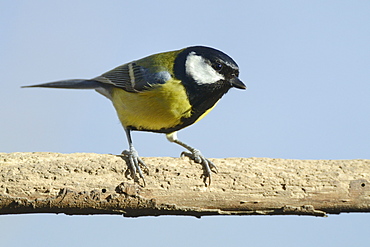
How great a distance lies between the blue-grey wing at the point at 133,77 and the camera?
306 centimetres

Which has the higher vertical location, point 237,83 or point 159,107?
point 237,83

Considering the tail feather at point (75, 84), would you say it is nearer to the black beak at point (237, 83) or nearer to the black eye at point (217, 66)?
the black eye at point (217, 66)

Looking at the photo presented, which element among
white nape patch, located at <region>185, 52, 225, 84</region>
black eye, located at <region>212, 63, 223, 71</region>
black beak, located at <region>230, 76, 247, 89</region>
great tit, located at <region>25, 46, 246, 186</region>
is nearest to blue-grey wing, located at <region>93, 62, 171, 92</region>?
great tit, located at <region>25, 46, 246, 186</region>

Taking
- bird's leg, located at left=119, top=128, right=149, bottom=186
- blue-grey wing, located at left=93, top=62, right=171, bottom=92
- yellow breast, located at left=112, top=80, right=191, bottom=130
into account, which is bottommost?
bird's leg, located at left=119, top=128, right=149, bottom=186

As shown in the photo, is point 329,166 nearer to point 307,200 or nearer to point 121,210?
point 307,200

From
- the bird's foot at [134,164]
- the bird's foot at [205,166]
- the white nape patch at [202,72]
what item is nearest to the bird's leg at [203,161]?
the bird's foot at [205,166]

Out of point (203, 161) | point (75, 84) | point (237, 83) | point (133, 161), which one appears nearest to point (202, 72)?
point (237, 83)

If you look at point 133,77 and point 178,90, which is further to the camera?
point 133,77

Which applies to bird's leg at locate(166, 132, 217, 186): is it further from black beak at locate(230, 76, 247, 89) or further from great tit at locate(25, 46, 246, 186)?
black beak at locate(230, 76, 247, 89)

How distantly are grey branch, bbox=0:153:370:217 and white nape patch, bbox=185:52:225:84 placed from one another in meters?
0.57

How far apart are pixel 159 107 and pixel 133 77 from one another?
411mm

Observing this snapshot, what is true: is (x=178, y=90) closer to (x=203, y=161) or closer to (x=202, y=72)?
(x=202, y=72)

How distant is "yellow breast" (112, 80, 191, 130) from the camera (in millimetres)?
2957

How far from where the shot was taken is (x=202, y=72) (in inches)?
119
